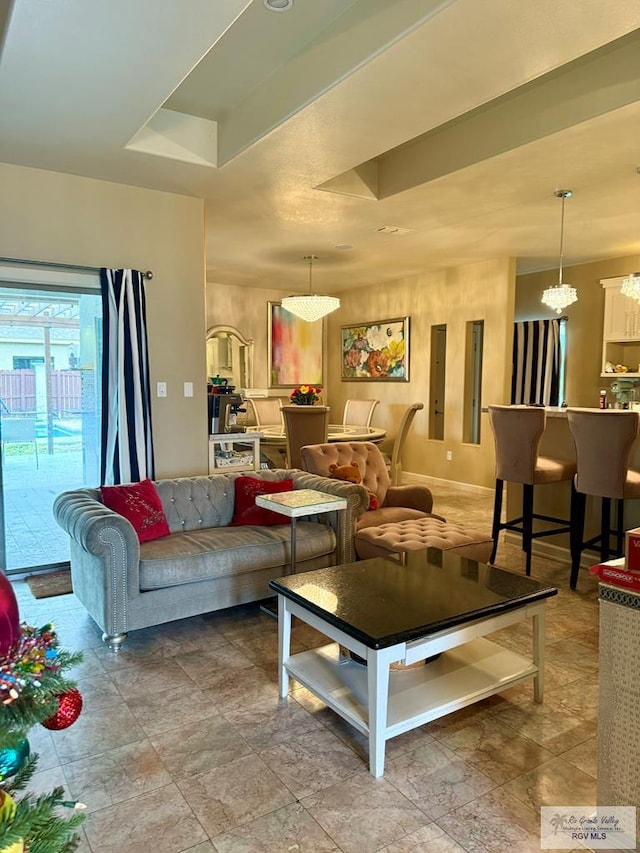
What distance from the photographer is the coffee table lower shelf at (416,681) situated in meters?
2.04

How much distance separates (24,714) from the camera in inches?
33.1

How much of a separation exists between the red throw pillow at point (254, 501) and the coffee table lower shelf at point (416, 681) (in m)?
1.09

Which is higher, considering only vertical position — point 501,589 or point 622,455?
point 622,455

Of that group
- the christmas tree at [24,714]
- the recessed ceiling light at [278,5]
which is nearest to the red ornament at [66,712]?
the christmas tree at [24,714]

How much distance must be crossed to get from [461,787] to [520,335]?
247 inches

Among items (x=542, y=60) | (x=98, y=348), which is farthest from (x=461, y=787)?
(x=98, y=348)

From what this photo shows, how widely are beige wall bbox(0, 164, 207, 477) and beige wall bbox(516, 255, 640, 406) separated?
457cm

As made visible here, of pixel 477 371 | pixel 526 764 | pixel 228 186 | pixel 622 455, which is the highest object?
pixel 228 186

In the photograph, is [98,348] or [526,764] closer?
[526,764]

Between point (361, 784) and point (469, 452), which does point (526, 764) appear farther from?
point (469, 452)

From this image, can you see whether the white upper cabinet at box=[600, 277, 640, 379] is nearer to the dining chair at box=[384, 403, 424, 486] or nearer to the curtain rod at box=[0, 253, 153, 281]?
the dining chair at box=[384, 403, 424, 486]

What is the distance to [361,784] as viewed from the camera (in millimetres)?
1887

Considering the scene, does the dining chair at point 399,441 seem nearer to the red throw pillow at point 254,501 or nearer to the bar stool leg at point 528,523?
the bar stool leg at point 528,523

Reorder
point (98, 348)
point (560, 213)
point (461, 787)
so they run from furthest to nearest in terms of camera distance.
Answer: point (560, 213), point (98, 348), point (461, 787)
